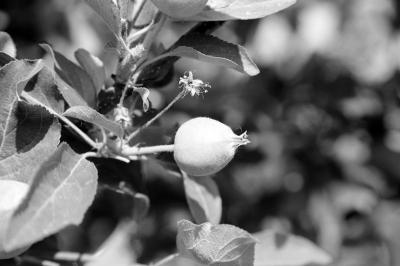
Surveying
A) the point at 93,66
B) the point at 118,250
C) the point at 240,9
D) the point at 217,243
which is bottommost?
the point at 118,250

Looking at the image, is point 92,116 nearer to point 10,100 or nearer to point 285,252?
point 10,100

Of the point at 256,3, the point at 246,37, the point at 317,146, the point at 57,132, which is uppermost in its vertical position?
the point at 256,3

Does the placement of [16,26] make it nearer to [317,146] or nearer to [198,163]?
[317,146]

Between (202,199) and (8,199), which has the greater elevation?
(8,199)

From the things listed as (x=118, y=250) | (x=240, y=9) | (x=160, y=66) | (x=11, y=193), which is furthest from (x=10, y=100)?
(x=118, y=250)

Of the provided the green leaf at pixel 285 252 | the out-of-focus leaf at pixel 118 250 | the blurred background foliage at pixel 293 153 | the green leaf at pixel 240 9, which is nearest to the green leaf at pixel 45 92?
the green leaf at pixel 240 9

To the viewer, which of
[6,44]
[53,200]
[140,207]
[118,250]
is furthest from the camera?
[118,250]

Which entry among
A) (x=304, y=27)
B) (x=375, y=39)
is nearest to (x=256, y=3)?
(x=304, y=27)
